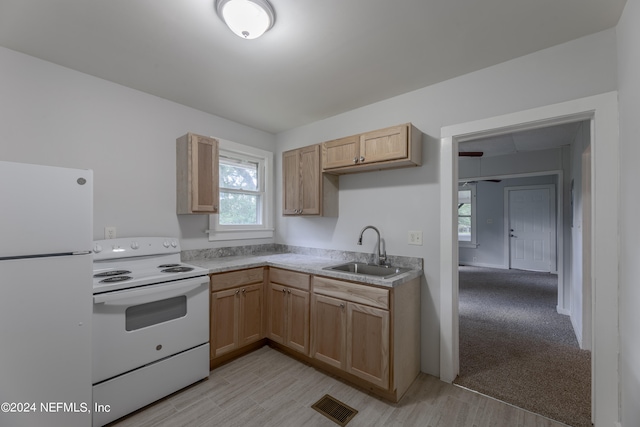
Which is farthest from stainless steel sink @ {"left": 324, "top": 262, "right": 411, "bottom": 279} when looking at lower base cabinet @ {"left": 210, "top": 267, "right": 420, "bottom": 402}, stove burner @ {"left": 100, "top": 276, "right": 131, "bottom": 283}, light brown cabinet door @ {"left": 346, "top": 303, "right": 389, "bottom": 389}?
stove burner @ {"left": 100, "top": 276, "right": 131, "bottom": 283}

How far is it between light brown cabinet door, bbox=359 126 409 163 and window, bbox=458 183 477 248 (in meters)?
6.21

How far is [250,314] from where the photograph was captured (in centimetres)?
267

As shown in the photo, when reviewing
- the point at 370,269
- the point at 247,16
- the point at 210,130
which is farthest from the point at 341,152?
the point at 210,130

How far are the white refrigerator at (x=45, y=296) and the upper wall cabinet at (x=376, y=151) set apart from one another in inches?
74.0

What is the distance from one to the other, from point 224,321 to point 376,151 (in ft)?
6.59

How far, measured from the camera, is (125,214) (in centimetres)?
243

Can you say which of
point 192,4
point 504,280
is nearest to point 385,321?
point 192,4

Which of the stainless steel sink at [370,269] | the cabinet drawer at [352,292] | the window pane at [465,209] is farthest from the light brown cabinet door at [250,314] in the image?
the window pane at [465,209]

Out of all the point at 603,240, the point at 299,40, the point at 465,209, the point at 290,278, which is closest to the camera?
the point at 603,240

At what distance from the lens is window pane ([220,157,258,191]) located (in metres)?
3.21

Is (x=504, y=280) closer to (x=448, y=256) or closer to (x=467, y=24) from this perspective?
(x=448, y=256)

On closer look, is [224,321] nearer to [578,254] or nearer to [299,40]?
[299,40]

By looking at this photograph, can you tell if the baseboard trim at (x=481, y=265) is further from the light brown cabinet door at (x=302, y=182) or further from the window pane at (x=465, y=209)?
the light brown cabinet door at (x=302, y=182)

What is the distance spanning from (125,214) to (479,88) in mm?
3103
